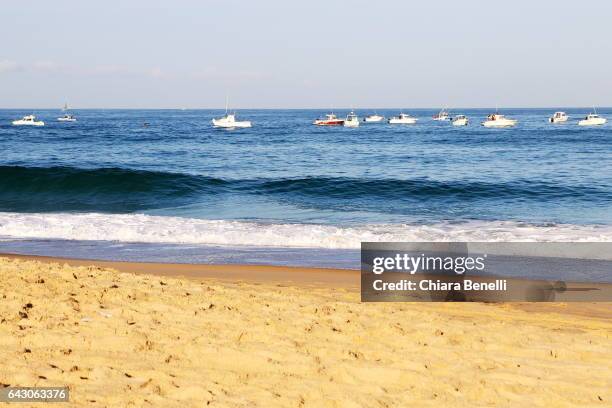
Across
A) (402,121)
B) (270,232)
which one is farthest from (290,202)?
(402,121)

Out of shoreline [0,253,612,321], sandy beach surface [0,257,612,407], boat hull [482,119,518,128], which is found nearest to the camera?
sandy beach surface [0,257,612,407]

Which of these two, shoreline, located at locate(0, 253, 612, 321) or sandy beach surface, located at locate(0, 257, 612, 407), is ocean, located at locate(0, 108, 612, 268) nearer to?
shoreline, located at locate(0, 253, 612, 321)

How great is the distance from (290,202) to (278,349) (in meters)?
18.4

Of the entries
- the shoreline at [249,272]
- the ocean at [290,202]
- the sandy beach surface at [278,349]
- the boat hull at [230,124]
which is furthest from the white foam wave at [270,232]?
the boat hull at [230,124]

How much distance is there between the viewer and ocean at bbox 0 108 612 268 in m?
15.4

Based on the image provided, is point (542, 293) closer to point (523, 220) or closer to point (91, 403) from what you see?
point (91, 403)

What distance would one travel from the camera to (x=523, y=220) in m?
19.5

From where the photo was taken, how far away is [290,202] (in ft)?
80.5

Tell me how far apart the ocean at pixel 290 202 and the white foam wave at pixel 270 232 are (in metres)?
0.05

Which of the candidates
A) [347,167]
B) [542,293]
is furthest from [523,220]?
[347,167]

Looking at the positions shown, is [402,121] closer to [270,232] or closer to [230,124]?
[230,124]

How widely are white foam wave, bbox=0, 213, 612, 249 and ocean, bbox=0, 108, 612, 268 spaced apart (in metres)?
0.05

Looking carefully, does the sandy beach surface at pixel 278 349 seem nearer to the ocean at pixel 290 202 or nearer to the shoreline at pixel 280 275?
the shoreline at pixel 280 275

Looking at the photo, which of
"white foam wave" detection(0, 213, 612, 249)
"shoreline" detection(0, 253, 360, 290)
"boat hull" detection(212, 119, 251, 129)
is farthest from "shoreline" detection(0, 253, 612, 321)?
"boat hull" detection(212, 119, 251, 129)
